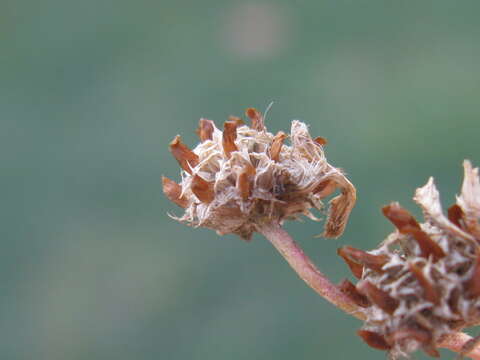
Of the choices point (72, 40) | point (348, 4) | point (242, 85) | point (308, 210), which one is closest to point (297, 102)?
point (242, 85)

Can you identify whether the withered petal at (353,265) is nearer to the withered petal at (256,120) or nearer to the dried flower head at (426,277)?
the dried flower head at (426,277)

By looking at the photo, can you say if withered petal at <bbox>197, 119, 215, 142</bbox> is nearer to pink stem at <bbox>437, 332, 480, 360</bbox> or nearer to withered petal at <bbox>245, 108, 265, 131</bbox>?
withered petal at <bbox>245, 108, 265, 131</bbox>

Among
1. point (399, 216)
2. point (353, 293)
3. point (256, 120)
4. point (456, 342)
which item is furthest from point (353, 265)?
point (256, 120)

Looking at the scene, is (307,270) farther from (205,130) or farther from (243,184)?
(205,130)

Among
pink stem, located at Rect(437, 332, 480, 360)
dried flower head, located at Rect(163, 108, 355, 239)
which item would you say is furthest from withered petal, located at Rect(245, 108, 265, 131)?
pink stem, located at Rect(437, 332, 480, 360)

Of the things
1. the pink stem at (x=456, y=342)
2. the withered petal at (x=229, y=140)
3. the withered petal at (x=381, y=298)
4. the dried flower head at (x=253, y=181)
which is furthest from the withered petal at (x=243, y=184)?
the pink stem at (x=456, y=342)

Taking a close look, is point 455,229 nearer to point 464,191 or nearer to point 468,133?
point 464,191
